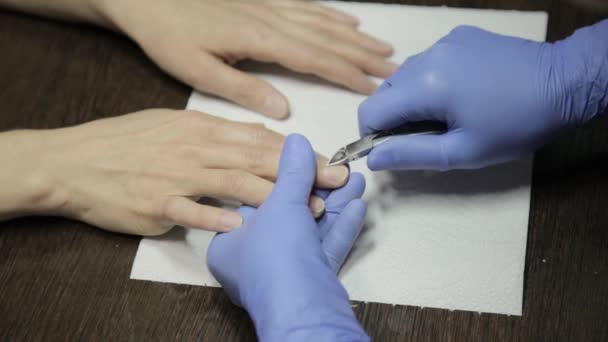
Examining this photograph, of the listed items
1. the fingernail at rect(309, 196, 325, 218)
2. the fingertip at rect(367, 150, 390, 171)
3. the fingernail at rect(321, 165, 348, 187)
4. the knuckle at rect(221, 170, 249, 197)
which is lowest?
the knuckle at rect(221, 170, 249, 197)

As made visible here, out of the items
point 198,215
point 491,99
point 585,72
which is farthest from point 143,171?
point 585,72

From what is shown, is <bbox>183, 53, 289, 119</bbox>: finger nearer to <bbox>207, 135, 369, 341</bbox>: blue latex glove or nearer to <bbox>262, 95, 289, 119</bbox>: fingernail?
<bbox>262, 95, 289, 119</bbox>: fingernail

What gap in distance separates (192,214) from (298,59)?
1.02 ft

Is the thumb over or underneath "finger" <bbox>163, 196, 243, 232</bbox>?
over

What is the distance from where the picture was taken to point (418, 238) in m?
0.91

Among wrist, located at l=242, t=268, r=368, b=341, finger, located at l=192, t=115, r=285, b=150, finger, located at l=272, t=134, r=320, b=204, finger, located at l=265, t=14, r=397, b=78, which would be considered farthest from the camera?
finger, located at l=265, t=14, r=397, b=78

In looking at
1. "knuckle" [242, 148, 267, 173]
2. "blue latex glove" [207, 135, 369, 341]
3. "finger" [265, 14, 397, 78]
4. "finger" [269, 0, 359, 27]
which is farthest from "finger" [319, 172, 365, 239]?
"finger" [269, 0, 359, 27]

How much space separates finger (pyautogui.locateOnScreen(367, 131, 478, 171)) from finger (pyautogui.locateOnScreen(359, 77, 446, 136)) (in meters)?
0.03

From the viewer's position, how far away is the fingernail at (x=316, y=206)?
868 mm

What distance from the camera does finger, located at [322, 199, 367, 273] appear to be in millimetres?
841

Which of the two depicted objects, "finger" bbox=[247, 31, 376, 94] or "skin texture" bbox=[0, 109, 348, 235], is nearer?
"skin texture" bbox=[0, 109, 348, 235]

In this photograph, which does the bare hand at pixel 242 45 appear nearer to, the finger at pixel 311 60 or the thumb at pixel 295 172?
the finger at pixel 311 60

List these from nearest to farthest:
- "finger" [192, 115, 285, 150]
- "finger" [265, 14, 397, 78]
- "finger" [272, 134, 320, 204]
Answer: "finger" [272, 134, 320, 204], "finger" [192, 115, 285, 150], "finger" [265, 14, 397, 78]

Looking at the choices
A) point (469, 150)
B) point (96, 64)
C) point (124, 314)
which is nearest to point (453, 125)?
point (469, 150)
